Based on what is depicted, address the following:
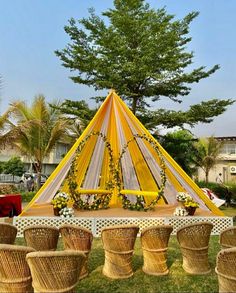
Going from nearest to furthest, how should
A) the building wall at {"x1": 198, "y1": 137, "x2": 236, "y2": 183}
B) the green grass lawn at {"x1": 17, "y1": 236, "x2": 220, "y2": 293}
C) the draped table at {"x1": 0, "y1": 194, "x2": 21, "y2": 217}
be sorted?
the green grass lawn at {"x1": 17, "y1": 236, "x2": 220, "y2": 293}
the draped table at {"x1": 0, "y1": 194, "x2": 21, "y2": 217}
the building wall at {"x1": 198, "y1": 137, "x2": 236, "y2": 183}

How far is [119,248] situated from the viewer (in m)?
4.48

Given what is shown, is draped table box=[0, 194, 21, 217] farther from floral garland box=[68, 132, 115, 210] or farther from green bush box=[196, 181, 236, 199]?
green bush box=[196, 181, 236, 199]

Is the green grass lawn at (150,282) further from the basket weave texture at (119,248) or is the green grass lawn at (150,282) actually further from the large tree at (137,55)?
the large tree at (137,55)

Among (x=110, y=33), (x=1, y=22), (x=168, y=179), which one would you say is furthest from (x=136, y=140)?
(x=110, y=33)

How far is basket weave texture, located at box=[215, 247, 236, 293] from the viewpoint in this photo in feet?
10.5

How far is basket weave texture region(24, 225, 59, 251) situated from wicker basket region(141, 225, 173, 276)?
4.31 feet

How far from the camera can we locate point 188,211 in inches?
313

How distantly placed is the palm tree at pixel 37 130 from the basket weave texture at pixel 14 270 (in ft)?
36.6

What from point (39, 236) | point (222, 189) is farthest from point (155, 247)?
point (222, 189)

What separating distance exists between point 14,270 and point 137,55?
550 inches

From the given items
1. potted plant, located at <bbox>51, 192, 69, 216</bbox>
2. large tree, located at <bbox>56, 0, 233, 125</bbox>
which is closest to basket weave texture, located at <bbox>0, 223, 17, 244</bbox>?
potted plant, located at <bbox>51, 192, 69, 216</bbox>

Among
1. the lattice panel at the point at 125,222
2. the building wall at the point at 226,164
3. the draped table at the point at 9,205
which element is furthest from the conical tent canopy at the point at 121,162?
the building wall at the point at 226,164

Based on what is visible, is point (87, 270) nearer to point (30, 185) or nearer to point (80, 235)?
point (80, 235)

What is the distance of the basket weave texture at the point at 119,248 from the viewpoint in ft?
14.4
